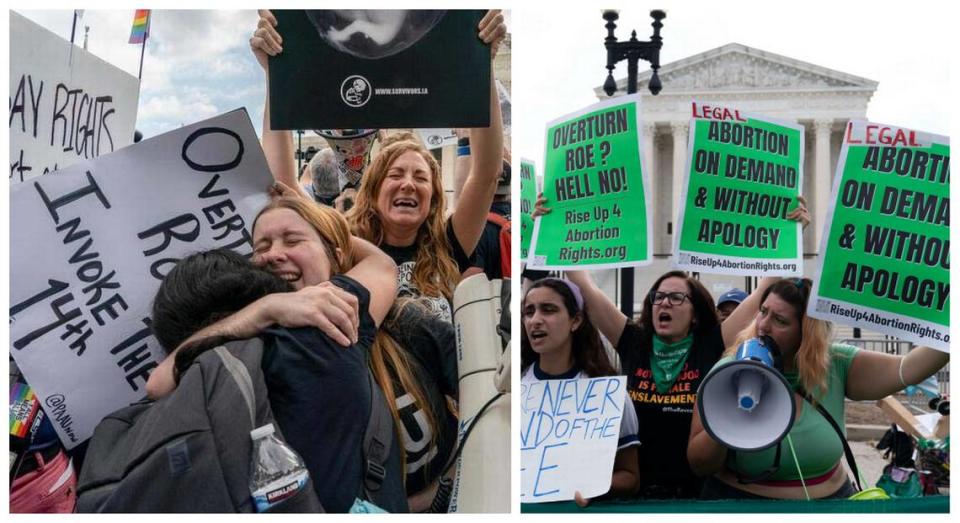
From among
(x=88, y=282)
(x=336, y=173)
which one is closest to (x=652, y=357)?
(x=336, y=173)

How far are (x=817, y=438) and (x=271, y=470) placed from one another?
2.30 meters

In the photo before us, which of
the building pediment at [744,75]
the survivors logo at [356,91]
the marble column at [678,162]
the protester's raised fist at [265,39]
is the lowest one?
the marble column at [678,162]

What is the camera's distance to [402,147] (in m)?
4.75

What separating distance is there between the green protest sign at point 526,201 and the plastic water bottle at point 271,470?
132 cm

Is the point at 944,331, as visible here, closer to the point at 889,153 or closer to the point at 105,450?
the point at 889,153

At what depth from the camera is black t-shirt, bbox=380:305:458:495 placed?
471 centimetres

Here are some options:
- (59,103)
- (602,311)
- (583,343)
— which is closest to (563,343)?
(583,343)

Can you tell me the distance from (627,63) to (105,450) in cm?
274

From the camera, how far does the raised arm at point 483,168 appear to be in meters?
4.69

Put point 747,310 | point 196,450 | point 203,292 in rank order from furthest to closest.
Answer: point 747,310 → point 203,292 → point 196,450

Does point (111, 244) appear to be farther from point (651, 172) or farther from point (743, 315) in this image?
point (743, 315)

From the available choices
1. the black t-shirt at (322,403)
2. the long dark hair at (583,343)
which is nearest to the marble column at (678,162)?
the long dark hair at (583,343)

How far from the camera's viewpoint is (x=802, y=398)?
15.7 feet

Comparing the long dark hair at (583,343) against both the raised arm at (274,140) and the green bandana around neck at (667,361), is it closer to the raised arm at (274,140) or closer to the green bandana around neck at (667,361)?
the green bandana around neck at (667,361)
